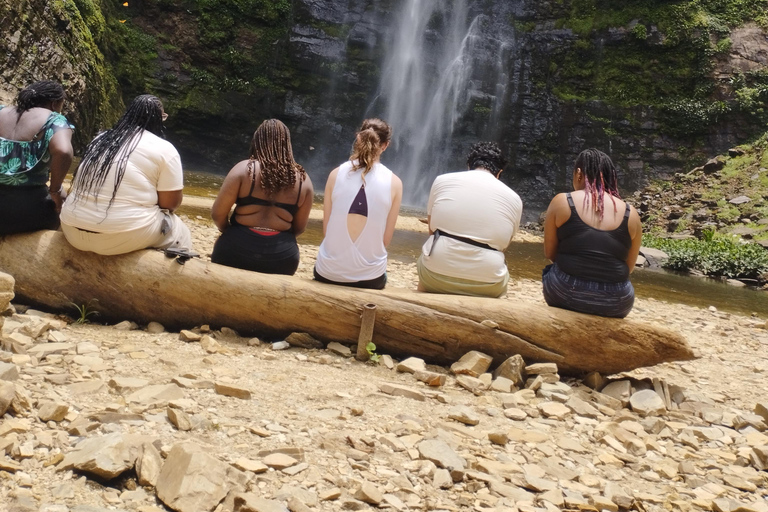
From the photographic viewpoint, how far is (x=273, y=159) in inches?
171

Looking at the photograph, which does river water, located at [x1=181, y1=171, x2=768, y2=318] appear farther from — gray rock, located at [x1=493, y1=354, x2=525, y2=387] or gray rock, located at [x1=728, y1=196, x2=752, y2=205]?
gray rock, located at [x1=728, y1=196, x2=752, y2=205]

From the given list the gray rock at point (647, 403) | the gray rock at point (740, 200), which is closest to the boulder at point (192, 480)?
the gray rock at point (647, 403)

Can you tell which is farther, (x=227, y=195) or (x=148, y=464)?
(x=227, y=195)

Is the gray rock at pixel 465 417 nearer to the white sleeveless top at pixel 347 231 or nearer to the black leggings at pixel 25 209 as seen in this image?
the white sleeveless top at pixel 347 231

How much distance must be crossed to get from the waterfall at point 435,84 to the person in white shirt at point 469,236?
22232 millimetres

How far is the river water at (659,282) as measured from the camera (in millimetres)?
10266

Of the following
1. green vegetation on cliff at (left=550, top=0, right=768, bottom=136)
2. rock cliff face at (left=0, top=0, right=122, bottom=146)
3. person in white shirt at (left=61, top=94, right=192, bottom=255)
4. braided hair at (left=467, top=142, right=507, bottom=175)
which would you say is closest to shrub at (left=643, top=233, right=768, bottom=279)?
green vegetation on cliff at (left=550, top=0, right=768, bottom=136)

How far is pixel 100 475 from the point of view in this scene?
6.90 ft

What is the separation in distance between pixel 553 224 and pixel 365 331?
1.53m

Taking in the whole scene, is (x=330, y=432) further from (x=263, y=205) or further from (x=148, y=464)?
(x=263, y=205)

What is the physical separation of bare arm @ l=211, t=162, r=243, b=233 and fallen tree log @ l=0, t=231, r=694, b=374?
16.5 inches

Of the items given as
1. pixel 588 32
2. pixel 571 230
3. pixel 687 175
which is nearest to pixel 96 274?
pixel 571 230

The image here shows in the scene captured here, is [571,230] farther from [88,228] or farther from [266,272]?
[88,228]

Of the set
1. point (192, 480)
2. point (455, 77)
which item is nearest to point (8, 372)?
point (192, 480)
